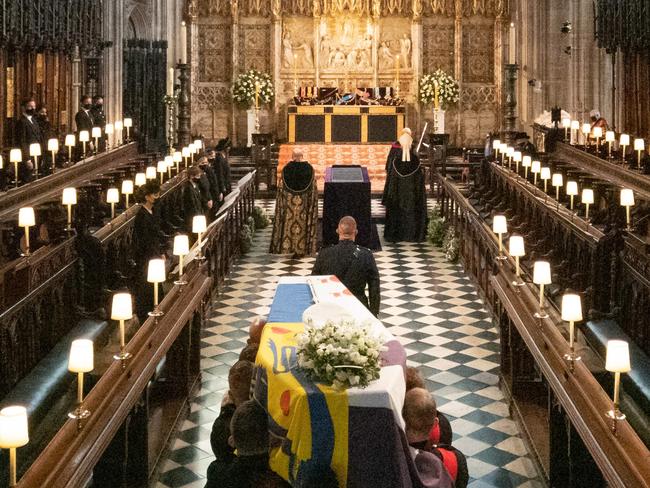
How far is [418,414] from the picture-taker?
17.2 feet

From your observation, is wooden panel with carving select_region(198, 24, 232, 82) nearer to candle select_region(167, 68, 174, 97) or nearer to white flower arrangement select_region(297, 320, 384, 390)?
candle select_region(167, 68, 174, 97)

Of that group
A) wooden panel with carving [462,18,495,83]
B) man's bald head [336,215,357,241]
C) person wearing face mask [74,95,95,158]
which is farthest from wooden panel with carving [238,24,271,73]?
man's bald head [336,215,357,241]

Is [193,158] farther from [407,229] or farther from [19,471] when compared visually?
[19,471]

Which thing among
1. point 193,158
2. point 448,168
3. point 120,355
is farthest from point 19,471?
point 448,168

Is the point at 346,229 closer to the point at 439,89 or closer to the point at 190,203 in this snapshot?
the point at 190,203

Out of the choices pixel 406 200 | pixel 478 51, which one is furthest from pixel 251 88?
pixel 406 200

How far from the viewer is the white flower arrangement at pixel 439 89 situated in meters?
27.0

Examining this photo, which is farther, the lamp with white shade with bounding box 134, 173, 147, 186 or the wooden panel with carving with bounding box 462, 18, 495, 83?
the wooden panel with carving with bounding box 462, 18, 495, 83

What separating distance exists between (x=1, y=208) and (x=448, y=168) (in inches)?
616

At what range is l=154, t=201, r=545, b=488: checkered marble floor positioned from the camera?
7.66m

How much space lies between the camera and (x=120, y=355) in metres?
6.61

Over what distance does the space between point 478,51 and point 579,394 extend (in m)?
23.0

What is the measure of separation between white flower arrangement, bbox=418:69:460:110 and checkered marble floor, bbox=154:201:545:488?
35.5 ft

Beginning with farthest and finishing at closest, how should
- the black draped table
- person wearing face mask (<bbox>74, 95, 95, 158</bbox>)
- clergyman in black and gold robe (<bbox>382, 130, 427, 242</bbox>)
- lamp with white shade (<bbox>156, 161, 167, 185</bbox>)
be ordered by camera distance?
person wearing face mask (<bbox>74, 95, 95, 158</bbox>) → clergyman in black and gold robe (<bbox>382, 130, 427, 242</bbox>) → the black draped table → lamp with white shade (<bbox>156, 161, 167, 185</bbox>)
